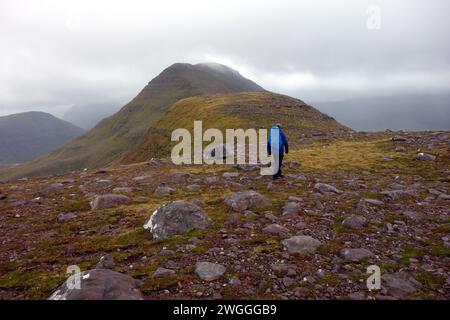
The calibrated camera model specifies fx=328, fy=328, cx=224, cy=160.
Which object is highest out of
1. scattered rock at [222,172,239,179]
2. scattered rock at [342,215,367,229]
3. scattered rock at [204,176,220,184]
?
scattered rock at [222,172,239,179]

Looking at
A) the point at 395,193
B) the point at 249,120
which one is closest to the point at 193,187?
the point at 395,193

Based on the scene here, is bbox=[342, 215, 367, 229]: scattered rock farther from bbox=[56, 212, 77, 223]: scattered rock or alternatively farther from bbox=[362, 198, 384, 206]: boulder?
bbox=[56, 212, 77, 223]: scattered rock

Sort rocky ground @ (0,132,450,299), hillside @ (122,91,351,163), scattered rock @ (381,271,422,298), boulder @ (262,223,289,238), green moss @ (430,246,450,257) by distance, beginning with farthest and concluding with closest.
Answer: hillside @ (122,91,351,163) < boulder @ (262,223,289,238) < green moss @ (430,246,450,257) < rocky ground @ (0,132,450,299) < scattered rock @ (381,271,422,298)

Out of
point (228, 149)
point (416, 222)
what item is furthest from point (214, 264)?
point (228, 149)

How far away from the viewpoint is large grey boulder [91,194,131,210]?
16.4m

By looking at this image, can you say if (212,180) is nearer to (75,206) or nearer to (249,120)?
(75,206)

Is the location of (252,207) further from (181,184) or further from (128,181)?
(128,181)

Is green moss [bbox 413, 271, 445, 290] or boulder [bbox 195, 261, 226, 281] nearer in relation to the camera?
green moss [bbox 413, 271, 445, 290]

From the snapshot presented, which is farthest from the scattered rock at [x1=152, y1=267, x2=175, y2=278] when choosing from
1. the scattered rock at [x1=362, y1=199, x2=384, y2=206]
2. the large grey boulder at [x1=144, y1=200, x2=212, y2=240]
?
the scattered rock at [x1=362, y1=199, x2=384, y2=206]

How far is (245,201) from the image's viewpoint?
1527 centimetres

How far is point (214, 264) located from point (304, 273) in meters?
2.65

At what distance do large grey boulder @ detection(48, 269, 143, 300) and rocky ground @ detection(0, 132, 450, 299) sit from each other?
0.03 meters

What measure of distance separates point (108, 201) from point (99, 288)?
927 cm

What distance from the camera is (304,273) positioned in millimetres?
9406
